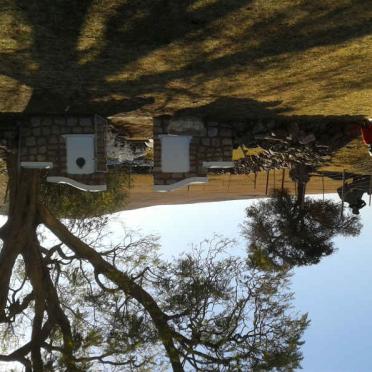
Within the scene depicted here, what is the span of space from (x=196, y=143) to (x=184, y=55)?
3.60 meters

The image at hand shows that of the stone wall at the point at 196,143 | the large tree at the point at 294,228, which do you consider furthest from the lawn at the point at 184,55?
the large tree at the point at 294,228

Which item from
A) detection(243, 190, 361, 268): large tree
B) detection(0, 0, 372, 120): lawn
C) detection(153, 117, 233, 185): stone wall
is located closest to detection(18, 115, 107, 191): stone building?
detection(0, 0, 372, 120): lawn

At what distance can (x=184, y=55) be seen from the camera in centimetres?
1020

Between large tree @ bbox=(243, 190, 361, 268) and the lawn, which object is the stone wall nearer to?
the lawn

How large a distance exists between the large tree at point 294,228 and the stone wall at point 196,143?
11721mm

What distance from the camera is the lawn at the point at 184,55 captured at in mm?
8672


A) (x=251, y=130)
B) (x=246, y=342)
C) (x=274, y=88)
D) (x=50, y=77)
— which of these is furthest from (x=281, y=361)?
(x=50, y=77)

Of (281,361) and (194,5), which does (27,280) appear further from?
(194,5)

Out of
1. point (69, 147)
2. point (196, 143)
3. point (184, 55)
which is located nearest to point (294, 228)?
point (196, 143)

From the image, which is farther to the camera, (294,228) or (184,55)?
(294,228)

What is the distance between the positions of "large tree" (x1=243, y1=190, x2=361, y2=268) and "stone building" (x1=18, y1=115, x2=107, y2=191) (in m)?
13.5

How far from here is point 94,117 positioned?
43.1 ft

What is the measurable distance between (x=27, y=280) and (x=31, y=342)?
8.38 feet

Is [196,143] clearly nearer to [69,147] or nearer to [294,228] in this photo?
[69,147]
